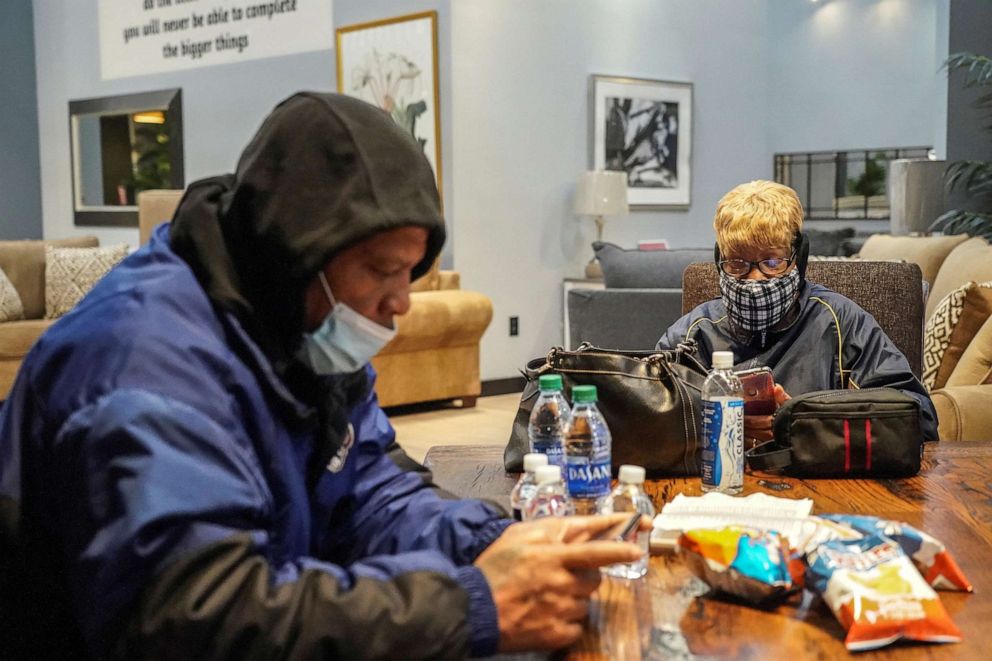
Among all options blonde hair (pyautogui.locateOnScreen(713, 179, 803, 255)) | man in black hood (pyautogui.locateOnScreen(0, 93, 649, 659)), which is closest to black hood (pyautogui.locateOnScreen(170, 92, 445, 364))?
man in black hood (pyautogui.locateOnScreen(0, 93, 649, 659))

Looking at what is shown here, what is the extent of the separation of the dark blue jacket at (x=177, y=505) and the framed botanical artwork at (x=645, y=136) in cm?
652

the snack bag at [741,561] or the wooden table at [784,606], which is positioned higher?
the snack bag at [741,561]

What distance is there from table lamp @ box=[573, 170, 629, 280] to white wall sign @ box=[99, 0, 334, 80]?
2.04 meters

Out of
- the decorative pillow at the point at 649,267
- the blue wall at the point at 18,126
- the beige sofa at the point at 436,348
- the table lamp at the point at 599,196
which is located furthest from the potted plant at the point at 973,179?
the blue wall at the point at 18,126

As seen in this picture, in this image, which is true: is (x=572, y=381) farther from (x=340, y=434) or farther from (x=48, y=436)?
(x=48, y=436)

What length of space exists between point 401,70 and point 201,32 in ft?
7.80

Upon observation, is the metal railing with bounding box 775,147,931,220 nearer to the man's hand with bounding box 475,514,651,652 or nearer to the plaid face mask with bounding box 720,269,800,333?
the plaid face mask with bounding box 720,269,800,333

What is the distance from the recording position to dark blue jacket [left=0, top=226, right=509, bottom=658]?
0.91 metres

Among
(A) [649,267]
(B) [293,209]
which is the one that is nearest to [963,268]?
(A) [649,267]

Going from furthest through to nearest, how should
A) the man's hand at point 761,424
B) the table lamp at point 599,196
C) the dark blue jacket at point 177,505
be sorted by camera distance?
the table lamp at point 599,196 → the man's hand at point 761,424 → the dark blue jacket at point 177,505

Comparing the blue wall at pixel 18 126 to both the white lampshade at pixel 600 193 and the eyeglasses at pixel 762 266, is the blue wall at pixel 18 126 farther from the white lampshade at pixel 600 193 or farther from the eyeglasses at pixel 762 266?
the eyeglasses at pixel 762 266

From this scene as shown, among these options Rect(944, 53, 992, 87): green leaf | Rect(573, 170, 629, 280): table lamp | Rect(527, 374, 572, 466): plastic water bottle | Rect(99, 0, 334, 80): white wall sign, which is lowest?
Rect(527, 374, 572, 466): plastic water bottle

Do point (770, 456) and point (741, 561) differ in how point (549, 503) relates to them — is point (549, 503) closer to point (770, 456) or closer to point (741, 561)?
point (741, 561)

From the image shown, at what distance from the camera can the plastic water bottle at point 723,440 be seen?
1.61 m
